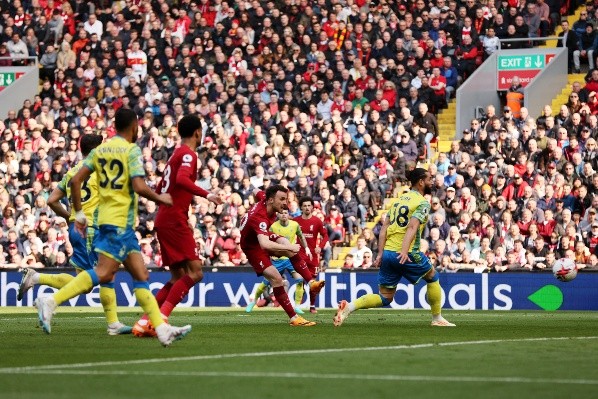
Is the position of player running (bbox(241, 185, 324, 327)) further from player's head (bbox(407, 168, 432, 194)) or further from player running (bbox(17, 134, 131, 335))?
player running (bbox(17, 134, 131, 335))

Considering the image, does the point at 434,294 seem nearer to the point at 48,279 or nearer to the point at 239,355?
the point at 48,279

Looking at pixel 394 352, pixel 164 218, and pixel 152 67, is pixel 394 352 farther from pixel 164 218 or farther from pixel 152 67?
pixel 152 67

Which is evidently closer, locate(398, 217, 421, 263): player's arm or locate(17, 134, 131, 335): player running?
locate(17, 134, 131, 335): player running

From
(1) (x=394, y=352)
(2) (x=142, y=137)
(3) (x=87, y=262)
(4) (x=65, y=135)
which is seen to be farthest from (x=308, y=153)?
(1) (x=394, y=352)

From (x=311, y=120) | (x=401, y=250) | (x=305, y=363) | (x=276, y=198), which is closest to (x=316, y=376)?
(x=305, y=363)

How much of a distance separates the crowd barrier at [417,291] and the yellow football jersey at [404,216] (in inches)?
369

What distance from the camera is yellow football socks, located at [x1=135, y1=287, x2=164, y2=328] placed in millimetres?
11914

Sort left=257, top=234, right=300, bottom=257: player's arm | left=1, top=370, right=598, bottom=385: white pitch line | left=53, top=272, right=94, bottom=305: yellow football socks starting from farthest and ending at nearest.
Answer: left=257, top=234, right=300, bottom=257: player's arm
left=53, top=272, right=94, bottom=305: yellow football socks
left=1, top=370, right=598, bottom=385: white pitch line

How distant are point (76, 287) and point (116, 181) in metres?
1.16

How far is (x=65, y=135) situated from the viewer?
34062 mm

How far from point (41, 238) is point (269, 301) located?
6.70m

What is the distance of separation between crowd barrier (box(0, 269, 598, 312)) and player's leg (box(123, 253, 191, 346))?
14062 mm

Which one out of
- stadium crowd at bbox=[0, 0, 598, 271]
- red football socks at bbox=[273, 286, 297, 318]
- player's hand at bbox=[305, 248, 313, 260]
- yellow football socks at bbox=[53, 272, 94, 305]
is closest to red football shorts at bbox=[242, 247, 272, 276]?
red football socks at bbox=[273, 286, 297, 318]

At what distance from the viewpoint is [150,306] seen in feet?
39.4
